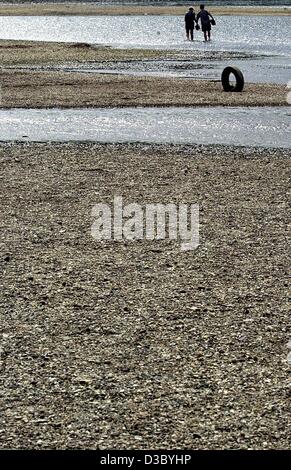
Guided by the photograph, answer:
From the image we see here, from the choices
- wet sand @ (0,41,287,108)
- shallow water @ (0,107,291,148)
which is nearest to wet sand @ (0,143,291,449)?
shallow water @ (0,107,291,148)

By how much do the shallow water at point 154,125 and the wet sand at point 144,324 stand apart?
4.43 metres

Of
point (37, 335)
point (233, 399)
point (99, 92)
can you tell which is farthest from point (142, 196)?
point (99, 92)

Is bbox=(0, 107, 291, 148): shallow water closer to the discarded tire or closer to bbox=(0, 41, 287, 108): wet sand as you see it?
bbox=(0, 41, 287, 108): wet sand

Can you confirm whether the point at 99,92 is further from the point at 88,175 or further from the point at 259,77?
the point at 88,175

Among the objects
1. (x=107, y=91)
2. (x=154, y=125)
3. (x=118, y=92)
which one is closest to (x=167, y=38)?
(x=107, y=91)

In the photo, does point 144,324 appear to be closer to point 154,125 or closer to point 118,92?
point 154,125

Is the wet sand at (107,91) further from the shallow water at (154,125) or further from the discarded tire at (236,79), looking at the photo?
the shallow water at (154,125)

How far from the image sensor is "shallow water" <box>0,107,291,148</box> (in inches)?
689

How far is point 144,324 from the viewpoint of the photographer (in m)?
7.61

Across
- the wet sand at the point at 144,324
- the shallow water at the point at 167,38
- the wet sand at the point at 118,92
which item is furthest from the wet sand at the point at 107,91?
the shallow water at the point at 167,38

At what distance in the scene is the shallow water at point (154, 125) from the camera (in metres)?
17.5

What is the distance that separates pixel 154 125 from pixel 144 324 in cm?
1194

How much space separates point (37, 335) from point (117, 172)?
691cm

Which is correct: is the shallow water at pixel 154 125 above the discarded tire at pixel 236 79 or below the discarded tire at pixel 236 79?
below
